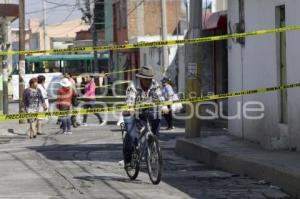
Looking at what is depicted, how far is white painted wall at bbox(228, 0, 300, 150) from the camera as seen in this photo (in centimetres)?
1274

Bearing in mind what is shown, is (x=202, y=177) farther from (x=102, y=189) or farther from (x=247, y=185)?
(x=102, y=189)

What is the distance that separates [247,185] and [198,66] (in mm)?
5756

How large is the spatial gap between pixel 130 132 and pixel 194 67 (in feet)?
16.8

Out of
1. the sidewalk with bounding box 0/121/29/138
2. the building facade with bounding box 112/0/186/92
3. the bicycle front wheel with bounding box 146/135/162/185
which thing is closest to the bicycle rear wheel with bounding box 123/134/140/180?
the bicycle front wheel with bounding box 146/135/162/185

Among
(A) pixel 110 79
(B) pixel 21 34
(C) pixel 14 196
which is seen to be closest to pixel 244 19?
(C) pixel 14 196

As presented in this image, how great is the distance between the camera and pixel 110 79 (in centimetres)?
5350

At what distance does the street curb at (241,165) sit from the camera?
999cm

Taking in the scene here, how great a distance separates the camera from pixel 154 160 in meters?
10.7

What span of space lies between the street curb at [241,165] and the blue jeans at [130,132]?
60.8 inches

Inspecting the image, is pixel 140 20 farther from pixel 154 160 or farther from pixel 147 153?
pixel 154 160

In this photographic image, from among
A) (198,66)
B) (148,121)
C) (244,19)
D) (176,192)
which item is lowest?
(176,192)

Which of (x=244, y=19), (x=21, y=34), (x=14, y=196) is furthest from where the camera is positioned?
(x=21, y=34)

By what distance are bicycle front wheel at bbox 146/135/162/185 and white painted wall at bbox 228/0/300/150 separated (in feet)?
9.82

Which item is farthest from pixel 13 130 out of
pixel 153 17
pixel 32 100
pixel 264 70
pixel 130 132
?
pixel 153 17
